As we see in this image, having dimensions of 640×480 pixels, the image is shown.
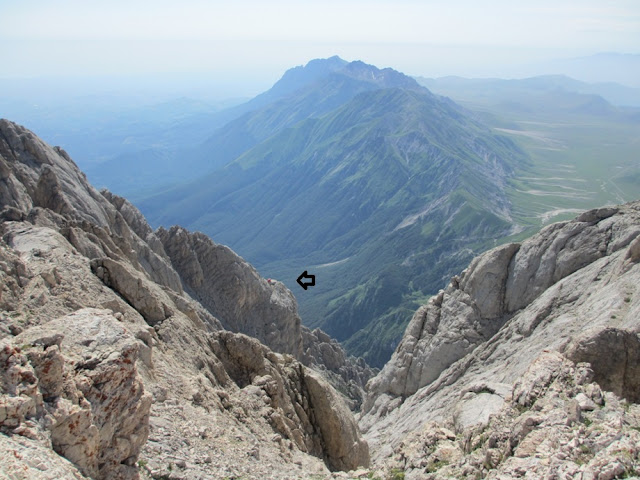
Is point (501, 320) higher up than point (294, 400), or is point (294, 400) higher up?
point (501, 320)

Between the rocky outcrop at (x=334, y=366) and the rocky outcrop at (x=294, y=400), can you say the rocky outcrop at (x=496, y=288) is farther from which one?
the rocky outcrop at (x=334, y=366)

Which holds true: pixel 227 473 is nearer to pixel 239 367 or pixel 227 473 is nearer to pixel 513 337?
pixel 239 367

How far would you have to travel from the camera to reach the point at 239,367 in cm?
3716

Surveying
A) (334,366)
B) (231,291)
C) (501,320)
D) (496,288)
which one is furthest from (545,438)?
(334,366)

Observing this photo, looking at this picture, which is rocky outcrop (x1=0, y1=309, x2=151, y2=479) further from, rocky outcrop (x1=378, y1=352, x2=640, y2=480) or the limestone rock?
the limestone rock

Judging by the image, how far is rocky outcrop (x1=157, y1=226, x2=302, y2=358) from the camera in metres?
72.4

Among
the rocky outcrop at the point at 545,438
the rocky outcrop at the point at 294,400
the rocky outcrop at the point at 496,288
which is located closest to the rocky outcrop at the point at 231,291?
the rocky outcrop at the point at 496,288

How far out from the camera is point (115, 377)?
16.4 m

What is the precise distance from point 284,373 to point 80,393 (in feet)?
78.1

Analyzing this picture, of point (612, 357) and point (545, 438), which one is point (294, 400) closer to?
point (612, 357)

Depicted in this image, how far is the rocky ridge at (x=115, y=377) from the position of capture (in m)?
14.2

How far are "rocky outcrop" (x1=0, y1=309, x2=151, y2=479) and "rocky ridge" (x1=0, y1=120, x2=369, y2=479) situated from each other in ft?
0.13

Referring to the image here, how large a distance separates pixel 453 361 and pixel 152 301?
29.4 m

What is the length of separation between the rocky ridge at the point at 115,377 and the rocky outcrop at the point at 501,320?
7.65 meters
